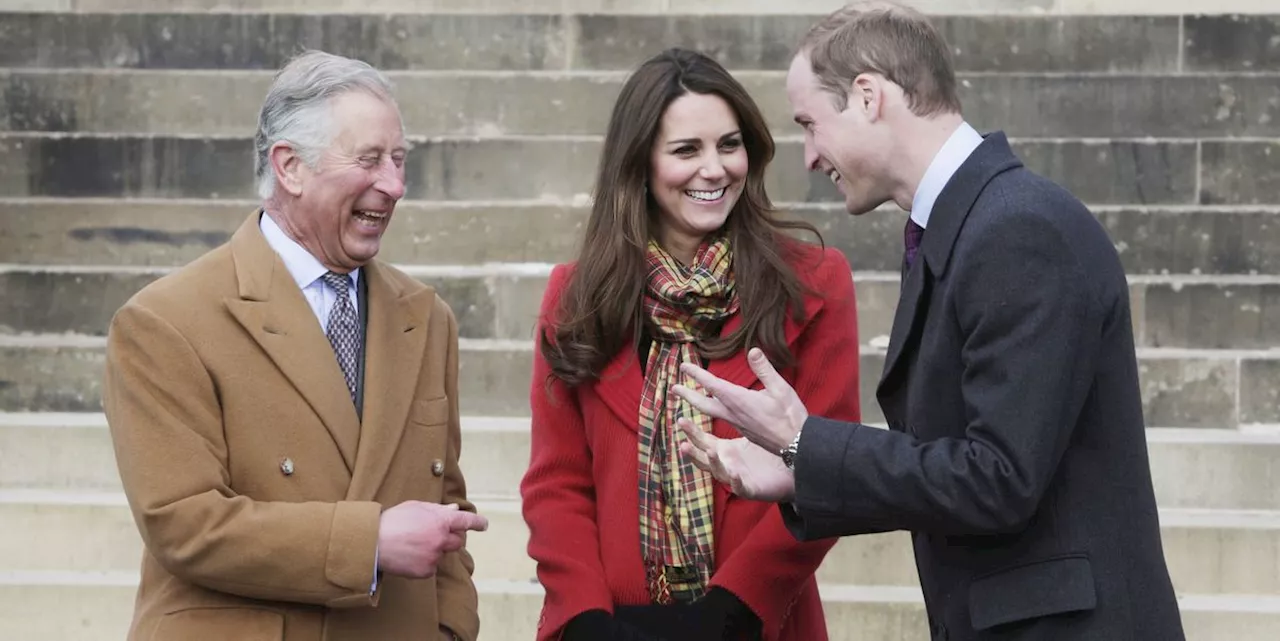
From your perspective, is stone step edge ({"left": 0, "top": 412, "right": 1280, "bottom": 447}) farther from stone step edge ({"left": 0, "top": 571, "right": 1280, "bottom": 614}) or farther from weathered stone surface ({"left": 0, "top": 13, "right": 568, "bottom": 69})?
weathered stone surface ({"left": 0, "top": 13, "right": 568, "bottom": 69})

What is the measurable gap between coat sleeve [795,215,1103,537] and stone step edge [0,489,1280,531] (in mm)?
3085

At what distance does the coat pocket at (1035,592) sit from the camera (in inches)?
98.4

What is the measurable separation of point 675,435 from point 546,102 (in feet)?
13.5

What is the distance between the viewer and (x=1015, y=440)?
242cm

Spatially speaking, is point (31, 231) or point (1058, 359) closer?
point (1058, 359)

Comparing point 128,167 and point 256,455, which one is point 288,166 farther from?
point 128,167

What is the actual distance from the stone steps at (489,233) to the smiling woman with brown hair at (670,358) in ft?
10.0

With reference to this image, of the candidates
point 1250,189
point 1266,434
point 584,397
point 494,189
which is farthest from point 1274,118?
point 584,397

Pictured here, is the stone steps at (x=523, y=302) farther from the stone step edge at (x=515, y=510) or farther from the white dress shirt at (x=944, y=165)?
the white dress shirt at (x=944, y=165)

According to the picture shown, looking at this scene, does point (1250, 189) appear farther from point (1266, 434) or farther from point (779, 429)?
point (779, 429)

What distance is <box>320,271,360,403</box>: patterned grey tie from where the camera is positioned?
314 cm

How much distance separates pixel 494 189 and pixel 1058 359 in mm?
4816

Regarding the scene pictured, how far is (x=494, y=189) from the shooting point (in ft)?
23.1

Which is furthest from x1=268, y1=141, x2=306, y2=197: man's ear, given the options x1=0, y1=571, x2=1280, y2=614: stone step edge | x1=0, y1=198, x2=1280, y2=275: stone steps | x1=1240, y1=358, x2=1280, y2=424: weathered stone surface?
x1=1240, y1=358, x2=1280, y2=424: weathered stone surface
